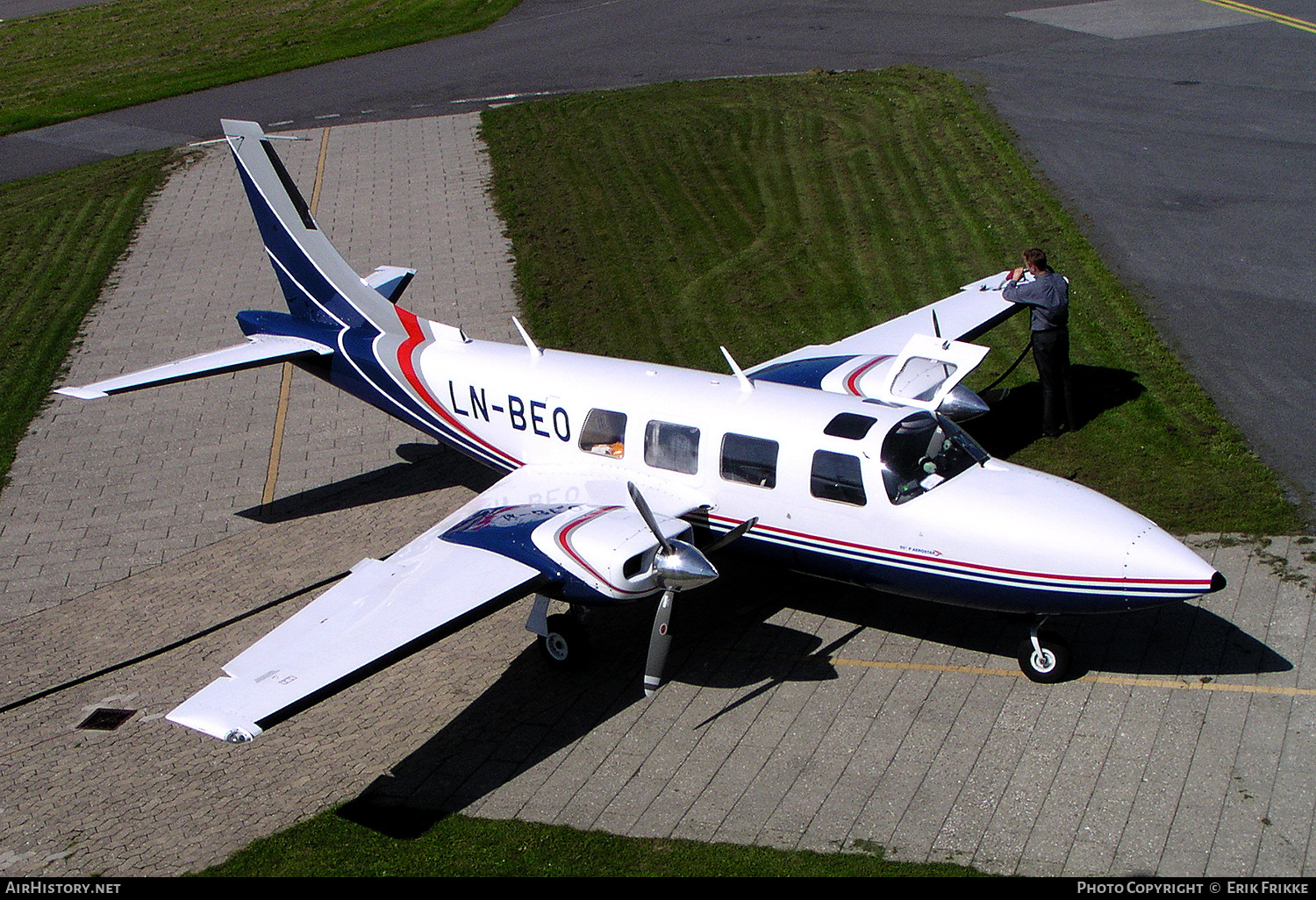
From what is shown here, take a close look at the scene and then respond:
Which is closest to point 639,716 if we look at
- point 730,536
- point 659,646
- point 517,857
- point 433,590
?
point 659,646

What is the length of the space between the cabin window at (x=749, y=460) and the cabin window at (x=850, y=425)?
28.4 inches

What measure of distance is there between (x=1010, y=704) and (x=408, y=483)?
10.4 meters

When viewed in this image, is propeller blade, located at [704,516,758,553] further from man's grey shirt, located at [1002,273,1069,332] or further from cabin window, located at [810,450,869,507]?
man's grey shirt, located at [1002,273,1069,332]

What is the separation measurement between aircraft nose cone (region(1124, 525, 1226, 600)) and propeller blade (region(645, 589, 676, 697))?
4.89 metres

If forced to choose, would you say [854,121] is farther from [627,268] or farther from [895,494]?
[895,494]

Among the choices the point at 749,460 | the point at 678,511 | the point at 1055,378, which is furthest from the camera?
the point at 1055,378

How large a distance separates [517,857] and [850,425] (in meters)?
6.08

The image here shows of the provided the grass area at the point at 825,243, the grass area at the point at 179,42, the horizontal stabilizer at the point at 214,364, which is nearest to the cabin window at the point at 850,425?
the grass area at the point at 825,243

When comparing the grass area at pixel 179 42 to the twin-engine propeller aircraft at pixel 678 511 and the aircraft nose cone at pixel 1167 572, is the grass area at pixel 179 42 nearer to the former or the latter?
the twin-engine propeller aircraft at pixel 678 511

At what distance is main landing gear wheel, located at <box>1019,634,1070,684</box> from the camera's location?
1290 centimetres

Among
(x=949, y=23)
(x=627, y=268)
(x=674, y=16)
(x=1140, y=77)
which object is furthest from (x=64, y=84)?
(x=1140, y=77)

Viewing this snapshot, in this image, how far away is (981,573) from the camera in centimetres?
1256

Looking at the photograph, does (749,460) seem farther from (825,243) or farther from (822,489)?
(825,243)

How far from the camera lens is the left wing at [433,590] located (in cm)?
1101
